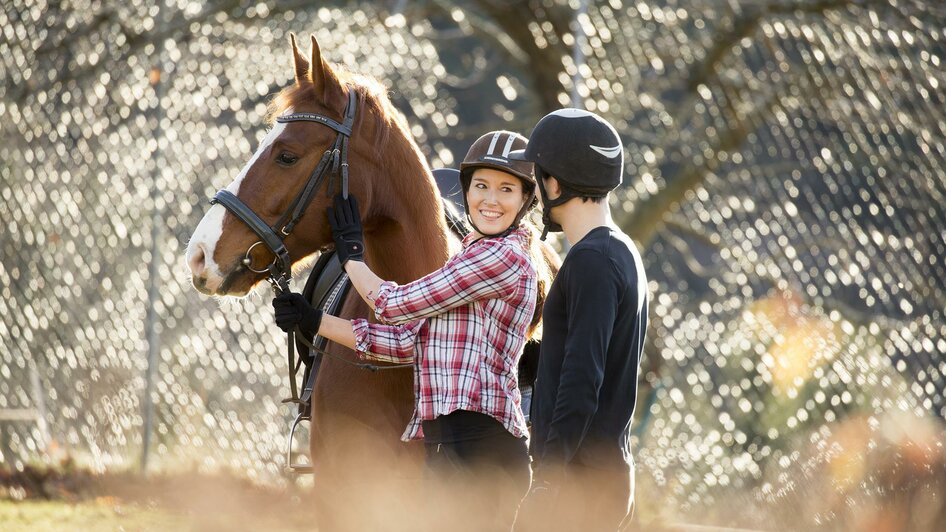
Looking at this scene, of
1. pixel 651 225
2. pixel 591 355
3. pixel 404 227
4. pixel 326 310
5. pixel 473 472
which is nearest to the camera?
pixel 591 355

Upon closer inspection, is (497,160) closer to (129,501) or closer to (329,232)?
(329,232)

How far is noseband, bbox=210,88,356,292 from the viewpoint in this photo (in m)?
2.93

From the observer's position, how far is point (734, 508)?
6.29 metres

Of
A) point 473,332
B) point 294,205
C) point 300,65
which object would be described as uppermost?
point 300,65

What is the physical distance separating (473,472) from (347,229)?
0.81 m

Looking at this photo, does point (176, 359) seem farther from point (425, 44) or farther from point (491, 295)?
point (491, 295)

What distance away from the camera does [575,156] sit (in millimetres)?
2371

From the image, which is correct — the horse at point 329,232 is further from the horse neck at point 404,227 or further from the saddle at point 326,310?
the saddle at point 326,310

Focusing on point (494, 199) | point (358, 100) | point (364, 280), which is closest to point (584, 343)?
point (494, 199)

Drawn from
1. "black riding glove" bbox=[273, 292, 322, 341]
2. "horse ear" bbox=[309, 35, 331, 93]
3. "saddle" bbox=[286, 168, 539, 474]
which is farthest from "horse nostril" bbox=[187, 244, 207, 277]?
"horse ear" bbox=[309, 35, 331, 93]

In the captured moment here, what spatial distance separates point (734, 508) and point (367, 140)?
4.19 meters

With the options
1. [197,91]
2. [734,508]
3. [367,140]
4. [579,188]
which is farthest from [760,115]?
[579,188]

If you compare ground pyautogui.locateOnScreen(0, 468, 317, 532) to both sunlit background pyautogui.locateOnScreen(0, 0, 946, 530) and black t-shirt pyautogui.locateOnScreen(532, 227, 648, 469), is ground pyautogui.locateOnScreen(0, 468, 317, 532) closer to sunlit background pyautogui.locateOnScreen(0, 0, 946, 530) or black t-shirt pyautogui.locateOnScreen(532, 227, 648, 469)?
sunlit background pyautogui.locateOnScreen(0, 0, 946, 530)

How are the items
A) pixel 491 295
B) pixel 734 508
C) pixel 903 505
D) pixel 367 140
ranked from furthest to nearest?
pixel 734 508, pixel 903 505, pixel 367 140, pixel 491 295
